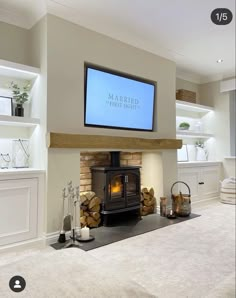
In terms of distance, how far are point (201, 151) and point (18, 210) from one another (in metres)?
4.08

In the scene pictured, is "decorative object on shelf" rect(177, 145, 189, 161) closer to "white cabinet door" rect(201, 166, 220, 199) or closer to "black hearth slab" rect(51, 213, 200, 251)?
"white cabinet door" rect(201, 166, 220, 199)

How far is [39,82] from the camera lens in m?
2.95

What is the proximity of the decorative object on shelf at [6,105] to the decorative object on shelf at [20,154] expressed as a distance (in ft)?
1.14

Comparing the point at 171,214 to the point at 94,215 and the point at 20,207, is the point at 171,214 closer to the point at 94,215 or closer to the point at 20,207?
the point at 94,215

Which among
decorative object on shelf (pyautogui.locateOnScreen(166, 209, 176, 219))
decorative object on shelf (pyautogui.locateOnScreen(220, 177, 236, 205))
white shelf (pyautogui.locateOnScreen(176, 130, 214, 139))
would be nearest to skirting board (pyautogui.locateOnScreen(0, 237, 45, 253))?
decorative object on shelf (pyautogui.locateOnScreen(166, 209, 176, 219))

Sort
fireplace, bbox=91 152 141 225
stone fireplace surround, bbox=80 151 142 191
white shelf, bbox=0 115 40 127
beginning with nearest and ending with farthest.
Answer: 1. white shelf, bbox=0 115 40 127
2. fireplace, bbox=91 152 141 225
3. stone fireplace surround, bbox=80 151 142 191

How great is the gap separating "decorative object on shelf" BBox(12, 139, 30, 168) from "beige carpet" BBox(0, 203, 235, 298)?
1012 mm

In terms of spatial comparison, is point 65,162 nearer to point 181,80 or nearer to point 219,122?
point 181,80

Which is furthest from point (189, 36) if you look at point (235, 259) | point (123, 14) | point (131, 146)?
point (235, 259)

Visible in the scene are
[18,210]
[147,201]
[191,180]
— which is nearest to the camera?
[18,210]

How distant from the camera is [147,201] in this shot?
4.01 metres

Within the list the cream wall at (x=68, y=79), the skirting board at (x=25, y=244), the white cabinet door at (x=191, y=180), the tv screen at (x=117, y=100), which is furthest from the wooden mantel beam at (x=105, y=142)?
the skirting board at (x=25, y=244)

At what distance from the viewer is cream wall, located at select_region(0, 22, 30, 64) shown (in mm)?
2980

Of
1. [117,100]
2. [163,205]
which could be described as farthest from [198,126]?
[117,100]
